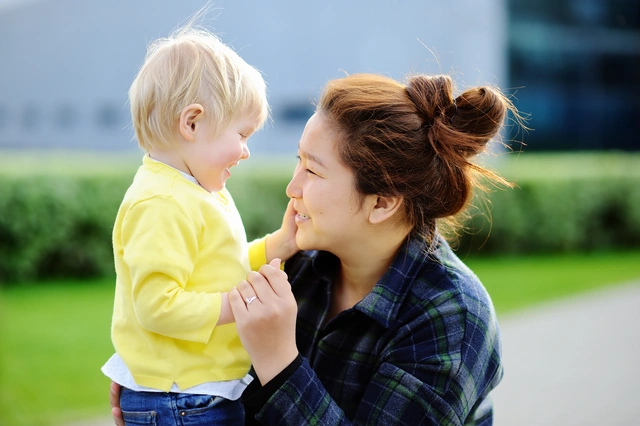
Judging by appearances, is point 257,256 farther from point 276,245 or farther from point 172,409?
point 172,409

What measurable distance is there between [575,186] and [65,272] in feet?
20.7

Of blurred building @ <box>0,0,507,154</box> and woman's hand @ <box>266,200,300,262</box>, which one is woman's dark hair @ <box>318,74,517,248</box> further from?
blurred building @ <box>0,0,507,154</box>

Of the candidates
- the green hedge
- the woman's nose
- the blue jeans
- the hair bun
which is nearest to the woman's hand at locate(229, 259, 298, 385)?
the blue jeans

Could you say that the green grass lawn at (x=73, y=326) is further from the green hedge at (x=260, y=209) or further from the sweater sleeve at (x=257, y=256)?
the sweater sleeve at (x=257, y=256)

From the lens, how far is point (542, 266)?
9.11 m

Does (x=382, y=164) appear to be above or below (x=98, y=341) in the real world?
above

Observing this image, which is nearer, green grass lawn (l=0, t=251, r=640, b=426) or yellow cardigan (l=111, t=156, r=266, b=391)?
yellow cardigan (l=111, t=156, r=266, b=391)

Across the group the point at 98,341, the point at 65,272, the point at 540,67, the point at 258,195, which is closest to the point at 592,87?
the point at 540,67

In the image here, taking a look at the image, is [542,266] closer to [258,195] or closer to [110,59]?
[258,195]

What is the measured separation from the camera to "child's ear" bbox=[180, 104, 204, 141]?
1793 mm

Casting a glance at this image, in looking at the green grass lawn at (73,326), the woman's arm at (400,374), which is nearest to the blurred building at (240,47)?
the green grass lawn at (73,326)

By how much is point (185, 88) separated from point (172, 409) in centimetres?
72

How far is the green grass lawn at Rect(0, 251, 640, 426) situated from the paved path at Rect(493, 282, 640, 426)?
1.58ft

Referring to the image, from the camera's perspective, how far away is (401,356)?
1843mm
